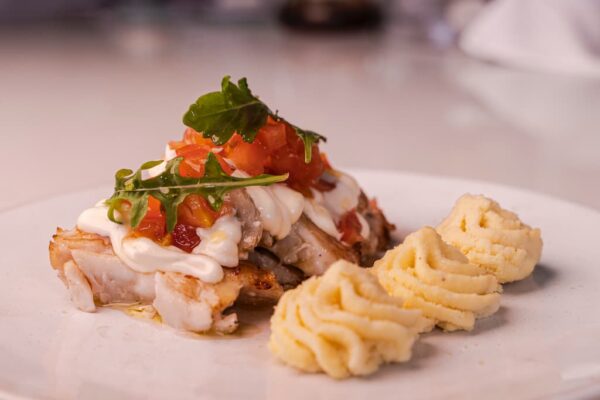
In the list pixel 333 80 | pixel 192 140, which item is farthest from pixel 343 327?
pixel 333 80

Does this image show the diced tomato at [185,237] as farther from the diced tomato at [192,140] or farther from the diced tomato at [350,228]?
the diced tomato at [350,228]

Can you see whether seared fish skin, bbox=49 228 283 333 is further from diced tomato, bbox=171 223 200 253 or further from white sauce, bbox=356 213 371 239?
white sauce, bbox=356 213 371 239

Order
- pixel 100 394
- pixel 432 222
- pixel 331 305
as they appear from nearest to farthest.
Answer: pixel 100 394 < pixel 331 305 < pixel 432 222

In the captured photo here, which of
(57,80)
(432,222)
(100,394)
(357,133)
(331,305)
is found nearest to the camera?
(100,394)

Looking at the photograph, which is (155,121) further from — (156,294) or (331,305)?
(331,305)

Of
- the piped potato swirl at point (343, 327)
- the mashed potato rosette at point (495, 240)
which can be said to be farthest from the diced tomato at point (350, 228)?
the piped potato swirl at point (343, 327)

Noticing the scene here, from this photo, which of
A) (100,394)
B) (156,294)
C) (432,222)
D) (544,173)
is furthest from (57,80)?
(100,394)
